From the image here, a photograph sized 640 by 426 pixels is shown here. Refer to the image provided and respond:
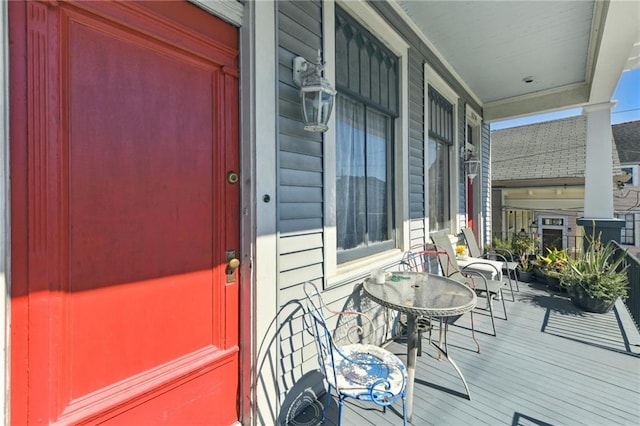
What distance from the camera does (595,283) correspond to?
329 cm

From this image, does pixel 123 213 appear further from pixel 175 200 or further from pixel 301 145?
pixel 301 145

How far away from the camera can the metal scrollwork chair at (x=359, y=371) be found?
143cm

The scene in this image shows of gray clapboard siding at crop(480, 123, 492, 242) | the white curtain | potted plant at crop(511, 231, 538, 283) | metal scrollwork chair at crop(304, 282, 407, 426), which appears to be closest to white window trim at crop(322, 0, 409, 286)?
the white curtain

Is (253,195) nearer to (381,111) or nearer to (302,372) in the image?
(302,372)

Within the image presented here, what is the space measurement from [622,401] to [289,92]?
2.89 meters

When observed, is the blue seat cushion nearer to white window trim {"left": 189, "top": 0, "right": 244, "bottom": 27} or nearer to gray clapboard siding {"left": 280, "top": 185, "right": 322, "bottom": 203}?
gray clapboard siding {"left": 280, "top": 185, "right": 322, "bottom": 203}

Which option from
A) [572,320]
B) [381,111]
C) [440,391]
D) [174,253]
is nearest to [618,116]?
[572,320]

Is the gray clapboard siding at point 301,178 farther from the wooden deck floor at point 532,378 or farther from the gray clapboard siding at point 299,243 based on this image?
the wooden deck floor at point 532,378

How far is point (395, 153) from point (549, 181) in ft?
29.3

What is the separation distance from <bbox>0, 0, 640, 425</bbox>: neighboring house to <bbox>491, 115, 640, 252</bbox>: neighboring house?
26.6 ft

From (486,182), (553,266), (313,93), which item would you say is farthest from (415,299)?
(486,182)

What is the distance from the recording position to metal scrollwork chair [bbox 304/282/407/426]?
56.3 inches

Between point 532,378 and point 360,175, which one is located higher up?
point 360,175

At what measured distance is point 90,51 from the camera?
3.61ft
